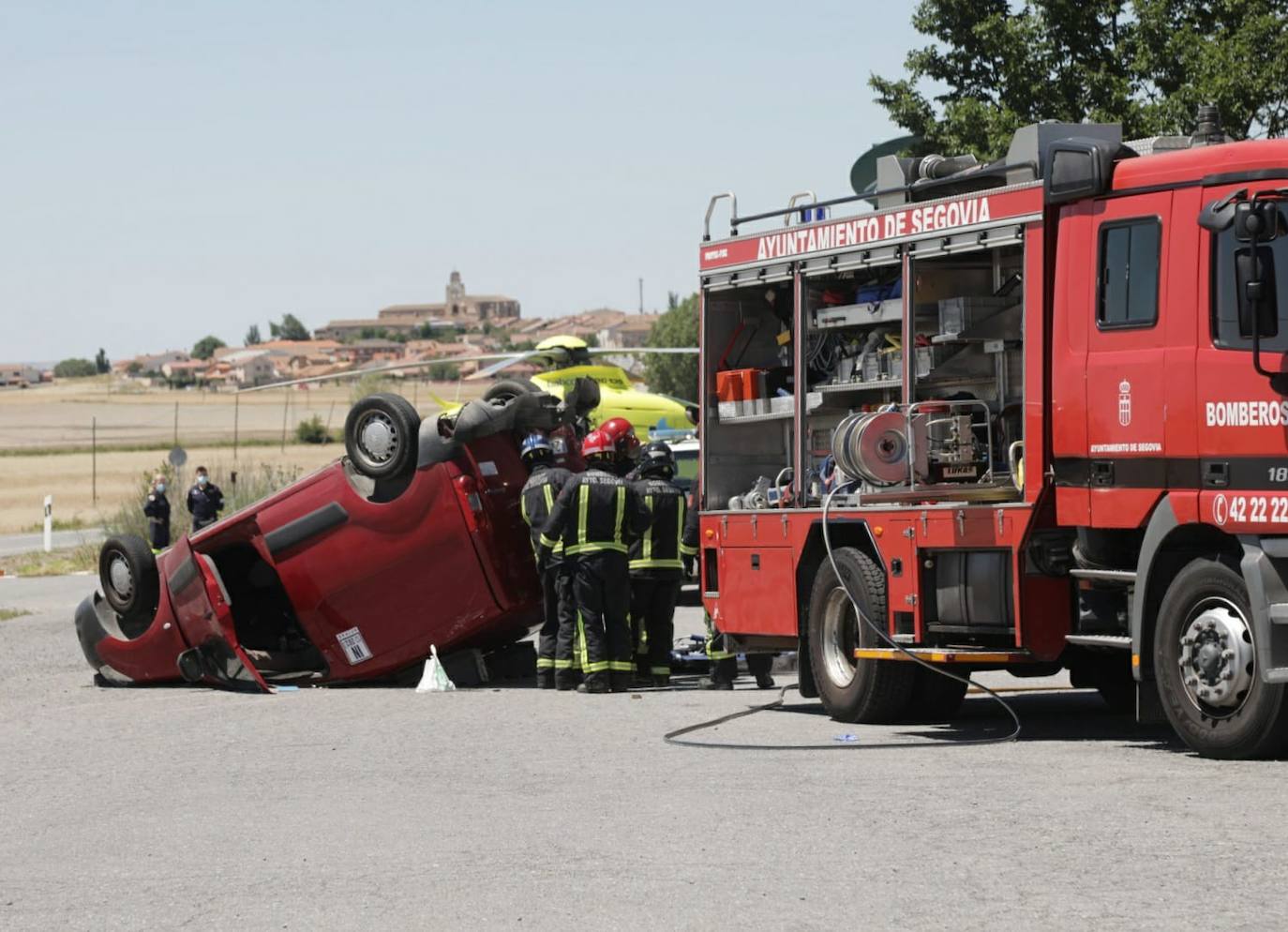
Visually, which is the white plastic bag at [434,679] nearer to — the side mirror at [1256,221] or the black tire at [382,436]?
the black tire at [382,436]

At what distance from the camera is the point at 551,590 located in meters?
14.6

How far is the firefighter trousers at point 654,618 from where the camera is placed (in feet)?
47.9

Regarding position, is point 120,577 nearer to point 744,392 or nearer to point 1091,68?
point 744,392

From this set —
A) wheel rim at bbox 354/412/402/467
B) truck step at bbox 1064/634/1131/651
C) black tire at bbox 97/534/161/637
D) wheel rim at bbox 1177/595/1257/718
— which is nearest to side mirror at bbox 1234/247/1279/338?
wheel rim at bbox 1177/595/1257/718

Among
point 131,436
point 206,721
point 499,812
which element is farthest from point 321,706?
point 131,436

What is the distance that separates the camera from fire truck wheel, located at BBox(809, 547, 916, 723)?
11.7 m

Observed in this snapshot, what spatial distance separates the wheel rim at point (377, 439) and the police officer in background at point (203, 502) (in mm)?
18301

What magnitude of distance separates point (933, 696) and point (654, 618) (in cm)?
332

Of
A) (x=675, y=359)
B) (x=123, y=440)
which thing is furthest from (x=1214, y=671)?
(x=675, y=359)

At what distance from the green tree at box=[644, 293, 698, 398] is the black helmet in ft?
289

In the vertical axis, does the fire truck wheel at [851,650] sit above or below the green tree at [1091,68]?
below

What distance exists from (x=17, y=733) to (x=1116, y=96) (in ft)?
49.7

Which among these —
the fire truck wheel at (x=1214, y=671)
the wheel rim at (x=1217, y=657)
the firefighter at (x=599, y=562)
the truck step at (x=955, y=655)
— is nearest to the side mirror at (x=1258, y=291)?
the fire truck wheel at (x=1214, y=671)

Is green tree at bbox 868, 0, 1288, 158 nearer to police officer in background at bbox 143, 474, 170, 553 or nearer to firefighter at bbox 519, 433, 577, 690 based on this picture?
firefighter at bbox 519, 433, 577, 690
